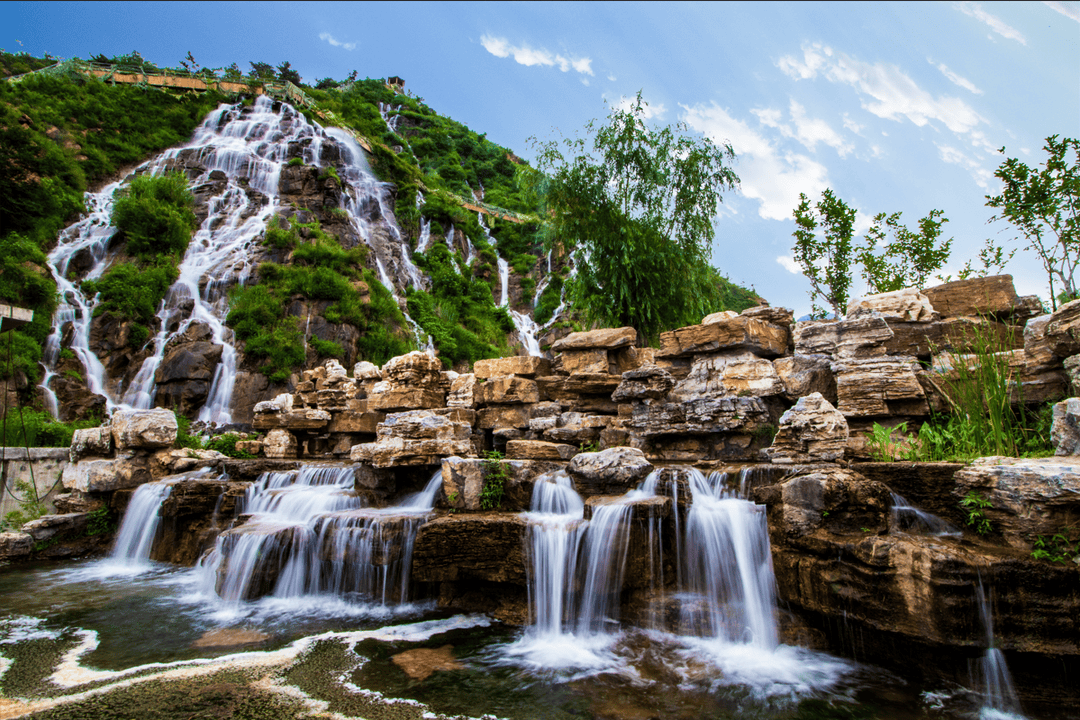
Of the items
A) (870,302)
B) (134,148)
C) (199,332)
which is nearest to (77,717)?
(870,302)

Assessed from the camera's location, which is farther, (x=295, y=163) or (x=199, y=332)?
(x=295, y=163)

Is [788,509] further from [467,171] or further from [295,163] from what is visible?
[467,171]

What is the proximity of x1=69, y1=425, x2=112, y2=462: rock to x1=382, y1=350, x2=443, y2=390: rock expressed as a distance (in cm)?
483

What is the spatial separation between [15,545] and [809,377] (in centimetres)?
1204

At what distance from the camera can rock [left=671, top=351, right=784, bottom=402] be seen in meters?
7.90

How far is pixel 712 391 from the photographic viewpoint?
25.9ft

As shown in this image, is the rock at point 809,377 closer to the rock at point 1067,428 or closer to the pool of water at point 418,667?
the rock at point 1067,428

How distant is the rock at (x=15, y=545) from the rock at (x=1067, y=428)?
12876 mm

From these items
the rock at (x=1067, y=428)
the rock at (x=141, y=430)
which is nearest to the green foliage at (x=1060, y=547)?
the rock at (x=1067, y=428)

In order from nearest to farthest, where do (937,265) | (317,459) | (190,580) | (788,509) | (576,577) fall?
(788,509) → (576,577) → (190,580) → (317,459) → (937,265)

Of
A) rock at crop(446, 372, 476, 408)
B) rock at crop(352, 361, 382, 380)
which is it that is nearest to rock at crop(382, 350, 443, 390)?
rock at crop(446, 372, 476, 408)

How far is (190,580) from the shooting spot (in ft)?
23.9

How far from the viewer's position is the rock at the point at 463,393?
1047 cm

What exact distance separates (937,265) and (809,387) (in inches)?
318
